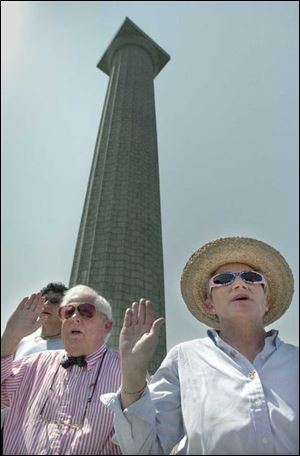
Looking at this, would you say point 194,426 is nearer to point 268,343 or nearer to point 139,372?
point 139,372

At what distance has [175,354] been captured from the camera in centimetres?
265

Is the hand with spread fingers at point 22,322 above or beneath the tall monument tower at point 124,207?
beneath

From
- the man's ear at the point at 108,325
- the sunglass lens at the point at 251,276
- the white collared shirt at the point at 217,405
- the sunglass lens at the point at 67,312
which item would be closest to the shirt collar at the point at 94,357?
the man's ear at the point at 108,325

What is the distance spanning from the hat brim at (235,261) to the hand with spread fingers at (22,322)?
91cm

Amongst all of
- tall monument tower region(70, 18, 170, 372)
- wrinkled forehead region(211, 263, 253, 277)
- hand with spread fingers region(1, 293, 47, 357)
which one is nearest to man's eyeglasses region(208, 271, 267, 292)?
wrinkled forehead region(211, 263, 253, 277)

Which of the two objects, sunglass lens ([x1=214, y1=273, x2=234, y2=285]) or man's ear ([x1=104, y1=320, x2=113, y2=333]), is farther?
man's ear ([x1=104, y1=320, x2=113, y2=333])

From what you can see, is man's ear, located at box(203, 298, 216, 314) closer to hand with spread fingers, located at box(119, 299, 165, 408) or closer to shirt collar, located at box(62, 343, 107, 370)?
hand with spread fingers, located at box(119, 299, 165, 408)

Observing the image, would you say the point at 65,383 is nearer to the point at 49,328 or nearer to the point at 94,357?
the point at 94,357

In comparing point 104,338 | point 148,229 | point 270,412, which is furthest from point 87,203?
point 270,412

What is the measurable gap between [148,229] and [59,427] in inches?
589

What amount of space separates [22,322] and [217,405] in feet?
4.16

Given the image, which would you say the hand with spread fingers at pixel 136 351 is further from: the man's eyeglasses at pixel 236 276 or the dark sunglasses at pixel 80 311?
the dark sunglasses at pixel 80 311

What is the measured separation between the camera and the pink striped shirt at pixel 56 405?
2.60 meters

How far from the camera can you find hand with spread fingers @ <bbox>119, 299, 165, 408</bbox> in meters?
2.31
